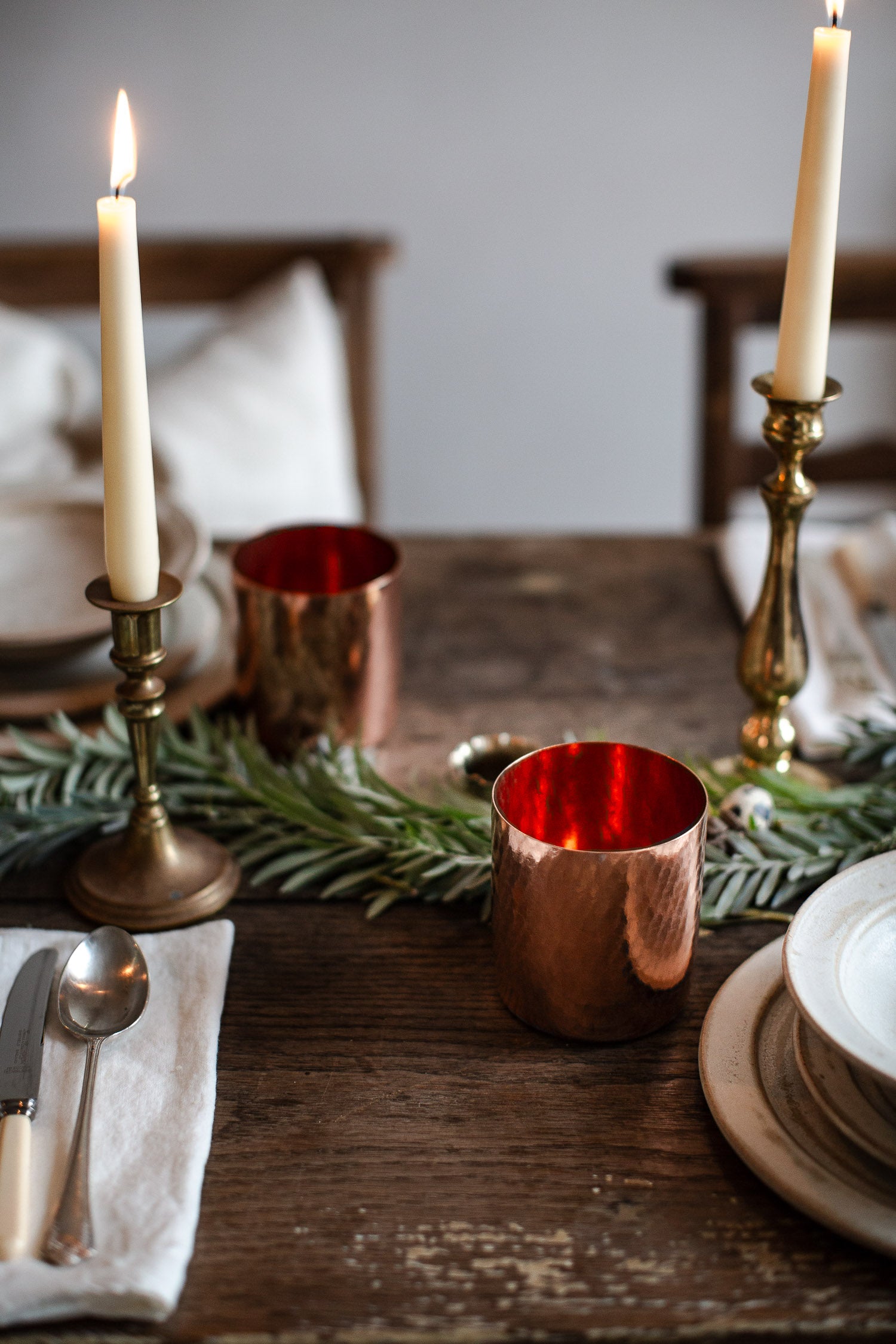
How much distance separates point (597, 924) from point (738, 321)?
3.88 ft

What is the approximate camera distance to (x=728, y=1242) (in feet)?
1.55

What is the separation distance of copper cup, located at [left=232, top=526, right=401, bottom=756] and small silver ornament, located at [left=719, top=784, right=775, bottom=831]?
0.79 ft

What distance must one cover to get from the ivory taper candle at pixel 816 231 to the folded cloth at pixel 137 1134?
0.44 meters

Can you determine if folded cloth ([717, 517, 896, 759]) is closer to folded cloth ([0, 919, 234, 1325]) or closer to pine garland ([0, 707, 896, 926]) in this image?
pine garland ([0, 707, 896, 926])

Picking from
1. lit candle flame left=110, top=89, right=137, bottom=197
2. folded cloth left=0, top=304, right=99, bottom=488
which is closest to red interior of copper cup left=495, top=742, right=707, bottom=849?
lit candle flame left=110, top=89, right=137, bottom=197

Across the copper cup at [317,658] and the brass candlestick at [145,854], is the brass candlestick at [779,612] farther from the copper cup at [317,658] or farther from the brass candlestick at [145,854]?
the brass candlestick at [145,854]

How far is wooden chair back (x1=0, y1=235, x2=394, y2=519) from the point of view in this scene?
1852mm

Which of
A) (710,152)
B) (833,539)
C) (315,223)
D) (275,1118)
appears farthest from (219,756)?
(710,152)

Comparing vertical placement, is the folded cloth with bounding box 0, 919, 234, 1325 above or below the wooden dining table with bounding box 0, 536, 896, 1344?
above

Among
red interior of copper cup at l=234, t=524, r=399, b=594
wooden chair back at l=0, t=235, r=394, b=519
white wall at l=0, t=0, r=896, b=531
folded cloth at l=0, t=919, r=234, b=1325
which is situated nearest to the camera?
folded cloth at l=0, t=919, r=234, b=1325

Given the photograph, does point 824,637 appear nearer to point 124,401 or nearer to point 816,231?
point 816,231

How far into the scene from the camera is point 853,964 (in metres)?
0.53

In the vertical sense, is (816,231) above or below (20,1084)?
above

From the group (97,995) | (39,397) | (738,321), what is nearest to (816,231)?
(97,995)
